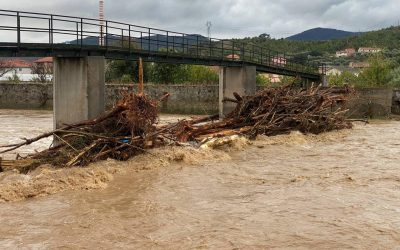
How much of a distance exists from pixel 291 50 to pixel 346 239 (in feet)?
338

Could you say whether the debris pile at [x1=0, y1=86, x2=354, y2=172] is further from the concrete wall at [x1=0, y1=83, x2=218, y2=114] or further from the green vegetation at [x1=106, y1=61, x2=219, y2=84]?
the green vegetation at [x1=106, y1=61, x2=219, y2=84]

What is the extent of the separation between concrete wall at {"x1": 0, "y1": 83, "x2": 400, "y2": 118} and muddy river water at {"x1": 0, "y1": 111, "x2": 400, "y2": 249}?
16274 mm

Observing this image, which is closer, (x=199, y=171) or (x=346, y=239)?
(x=346, y=239)

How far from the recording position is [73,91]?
1905 cm

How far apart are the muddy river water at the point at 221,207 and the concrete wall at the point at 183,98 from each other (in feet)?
53.4

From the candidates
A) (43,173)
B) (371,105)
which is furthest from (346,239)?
(371,105)

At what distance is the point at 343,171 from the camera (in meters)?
14.2

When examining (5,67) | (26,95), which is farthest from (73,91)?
(5,67)

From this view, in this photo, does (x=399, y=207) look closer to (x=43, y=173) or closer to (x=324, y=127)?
(x=43, y=173)

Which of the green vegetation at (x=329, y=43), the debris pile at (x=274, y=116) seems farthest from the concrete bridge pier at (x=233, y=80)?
the green vegetation at (x=329, y=43)

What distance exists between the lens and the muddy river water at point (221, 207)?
8391mm

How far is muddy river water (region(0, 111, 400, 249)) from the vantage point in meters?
8.39

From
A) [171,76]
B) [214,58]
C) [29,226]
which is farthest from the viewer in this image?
[171,76]

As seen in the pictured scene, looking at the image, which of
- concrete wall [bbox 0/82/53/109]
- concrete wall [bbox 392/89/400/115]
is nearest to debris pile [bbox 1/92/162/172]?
concrete wall [bbox 392/89/400/115]
